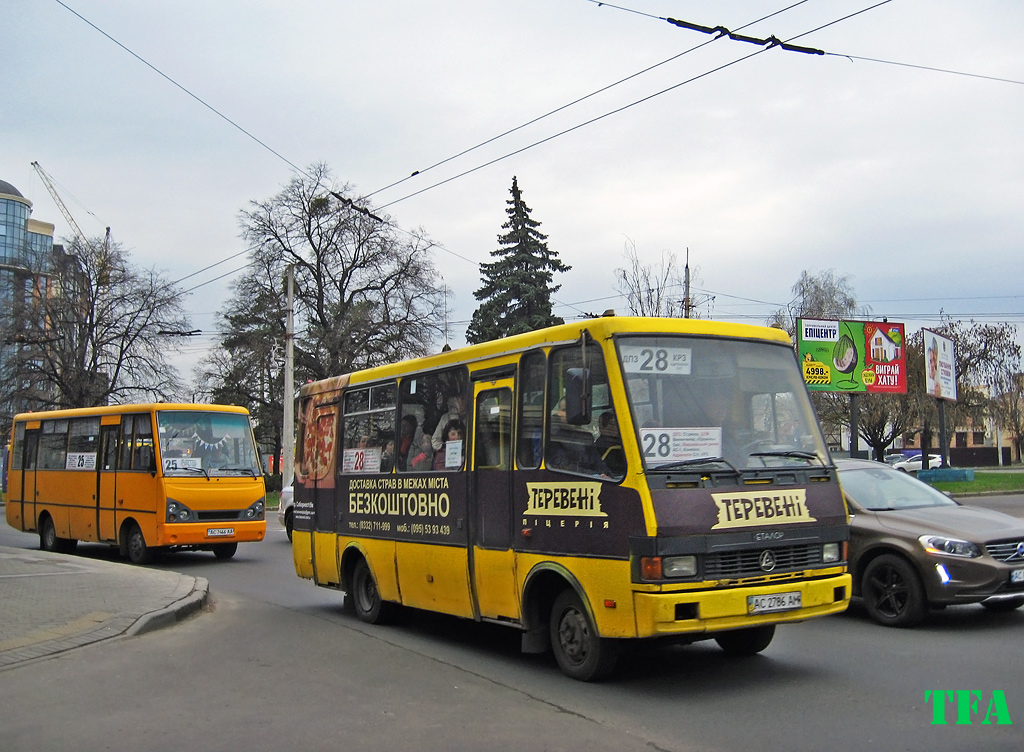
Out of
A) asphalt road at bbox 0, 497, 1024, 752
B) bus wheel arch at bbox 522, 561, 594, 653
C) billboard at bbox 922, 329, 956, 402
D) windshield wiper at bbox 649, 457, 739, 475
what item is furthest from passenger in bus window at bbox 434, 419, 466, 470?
billboard at bbox 922, 329, 956, 402

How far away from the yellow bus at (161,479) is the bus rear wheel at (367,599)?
681cm

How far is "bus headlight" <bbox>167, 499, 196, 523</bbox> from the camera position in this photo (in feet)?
55.7

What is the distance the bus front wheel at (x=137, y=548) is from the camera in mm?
17625

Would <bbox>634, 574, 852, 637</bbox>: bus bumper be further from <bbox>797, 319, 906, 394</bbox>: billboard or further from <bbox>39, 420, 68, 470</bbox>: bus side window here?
<bbox>797, 319, 906, 394</bbox>: billboard

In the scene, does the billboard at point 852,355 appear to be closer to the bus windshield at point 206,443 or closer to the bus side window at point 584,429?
the bus windshield at point 206,443

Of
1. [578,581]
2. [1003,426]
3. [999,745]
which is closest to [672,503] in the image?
[578,581]

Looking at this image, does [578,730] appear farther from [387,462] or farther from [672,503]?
[387,462]

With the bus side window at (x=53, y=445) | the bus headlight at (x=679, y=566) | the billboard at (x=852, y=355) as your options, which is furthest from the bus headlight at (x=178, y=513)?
the billboard at (x=852, y=355)

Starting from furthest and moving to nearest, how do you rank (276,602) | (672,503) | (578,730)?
(276,602)
(672,503)
(578,730)

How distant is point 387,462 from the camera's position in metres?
10.5

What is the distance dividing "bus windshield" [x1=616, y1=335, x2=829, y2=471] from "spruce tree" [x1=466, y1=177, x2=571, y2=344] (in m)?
43.3

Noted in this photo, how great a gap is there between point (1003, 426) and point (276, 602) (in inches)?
2430

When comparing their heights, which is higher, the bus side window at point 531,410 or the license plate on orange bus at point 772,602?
the bus side window at point 531,410

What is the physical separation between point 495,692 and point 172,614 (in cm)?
507
